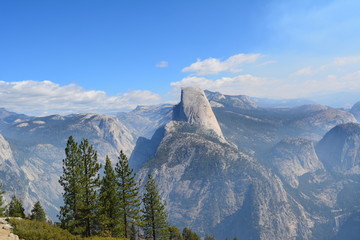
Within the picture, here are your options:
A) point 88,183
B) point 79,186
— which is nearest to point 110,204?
point 88,183

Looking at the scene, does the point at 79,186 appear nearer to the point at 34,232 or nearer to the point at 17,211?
the point at 34,232

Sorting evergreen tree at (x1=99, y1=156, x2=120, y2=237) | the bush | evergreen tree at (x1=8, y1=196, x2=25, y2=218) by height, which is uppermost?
the bush

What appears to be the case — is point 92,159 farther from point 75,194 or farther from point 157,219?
point 157,219

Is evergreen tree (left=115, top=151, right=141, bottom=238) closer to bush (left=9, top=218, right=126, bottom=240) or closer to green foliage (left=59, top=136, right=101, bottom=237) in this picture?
green foliage (left=59, top=136, right=101, bottom=237)

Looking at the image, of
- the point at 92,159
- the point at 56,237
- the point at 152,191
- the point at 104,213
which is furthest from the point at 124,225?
the point at 56,237

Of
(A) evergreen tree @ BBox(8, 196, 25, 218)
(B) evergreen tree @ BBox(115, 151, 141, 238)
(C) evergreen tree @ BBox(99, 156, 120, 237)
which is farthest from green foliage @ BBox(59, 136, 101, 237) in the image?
(A) evergreen tree @ BBox(8, 196, 25, 218)

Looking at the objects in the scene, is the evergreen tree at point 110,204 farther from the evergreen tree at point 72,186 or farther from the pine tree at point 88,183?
the evergreen tree at point 72,186

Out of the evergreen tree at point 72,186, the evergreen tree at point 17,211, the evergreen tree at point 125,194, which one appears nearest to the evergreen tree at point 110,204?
the evergreen tree at point 125,194
